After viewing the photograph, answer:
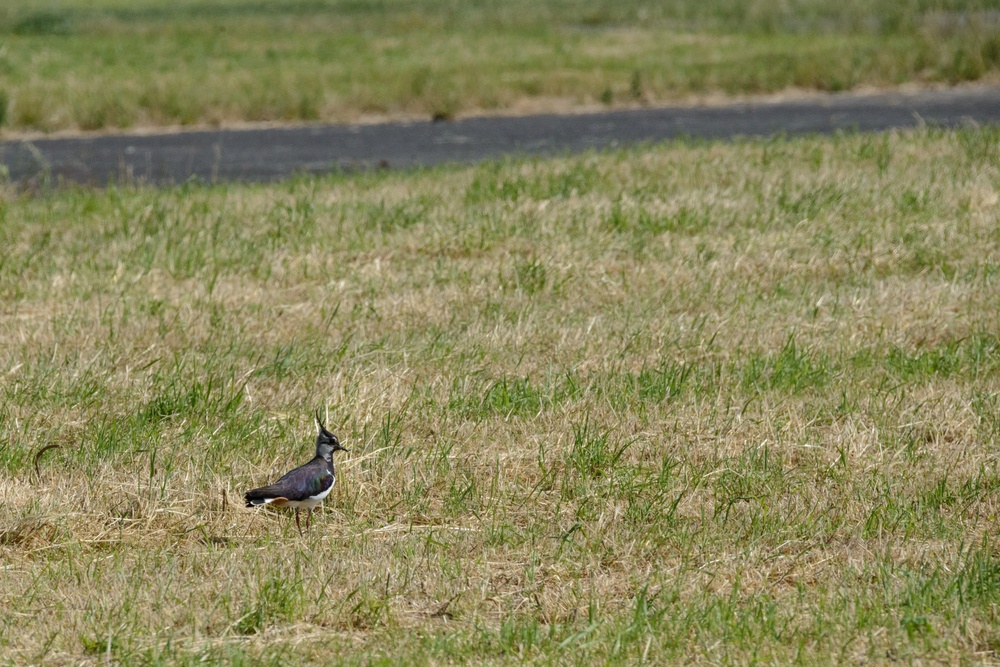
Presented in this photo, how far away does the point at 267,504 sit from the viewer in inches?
193

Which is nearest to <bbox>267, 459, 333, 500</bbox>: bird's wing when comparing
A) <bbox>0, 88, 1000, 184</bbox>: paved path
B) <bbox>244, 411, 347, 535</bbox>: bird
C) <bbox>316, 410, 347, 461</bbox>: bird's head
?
<bbox>244, 411, 347, 535</bbox>: bird

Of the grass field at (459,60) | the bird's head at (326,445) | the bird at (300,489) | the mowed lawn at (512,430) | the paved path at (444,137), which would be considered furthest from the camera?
the grass field at (459,60)

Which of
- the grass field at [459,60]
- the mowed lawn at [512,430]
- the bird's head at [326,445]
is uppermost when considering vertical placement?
the bird's head at [326,445]

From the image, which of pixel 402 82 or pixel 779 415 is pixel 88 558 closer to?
pixel 779 415

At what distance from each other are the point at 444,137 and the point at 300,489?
1561 cm

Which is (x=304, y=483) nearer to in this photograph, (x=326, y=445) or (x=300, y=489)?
(x=300, y=489)

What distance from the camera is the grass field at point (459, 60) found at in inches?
886

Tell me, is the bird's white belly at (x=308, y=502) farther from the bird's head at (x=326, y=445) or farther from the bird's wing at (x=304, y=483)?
the bird's head at (x=326, y=445)

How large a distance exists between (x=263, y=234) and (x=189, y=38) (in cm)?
2644

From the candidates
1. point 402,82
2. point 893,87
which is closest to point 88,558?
point 402,82

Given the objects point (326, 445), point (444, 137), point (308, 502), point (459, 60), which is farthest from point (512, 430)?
point (459, 60)

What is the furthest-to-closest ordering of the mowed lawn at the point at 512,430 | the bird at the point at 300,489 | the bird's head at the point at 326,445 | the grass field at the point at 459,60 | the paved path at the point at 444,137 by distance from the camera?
the grass field at the point at 459,60 < the paved path at the point at 444,137 < the bird's head at the point at 326,445 < the bird at the point at 300,489 < the mowed lawn at the point at 512,430

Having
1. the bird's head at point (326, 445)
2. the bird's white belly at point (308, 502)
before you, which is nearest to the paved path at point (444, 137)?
the bird's head at point (326, 445)

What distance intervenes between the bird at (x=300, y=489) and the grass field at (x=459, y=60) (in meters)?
17.6
